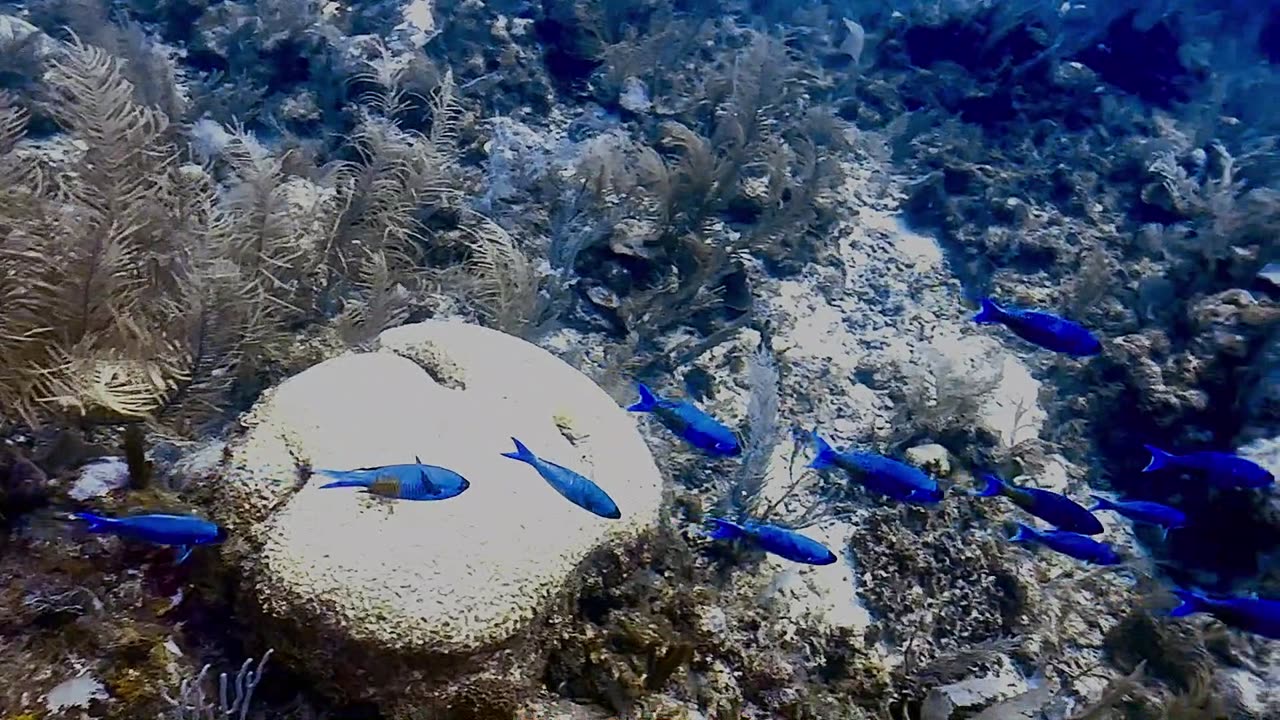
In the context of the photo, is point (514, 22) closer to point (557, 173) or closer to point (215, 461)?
point (557, 173)

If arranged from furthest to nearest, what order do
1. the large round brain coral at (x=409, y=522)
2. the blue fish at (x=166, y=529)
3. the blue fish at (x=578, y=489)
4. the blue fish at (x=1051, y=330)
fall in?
1. the blue fish at (x=1051, y=330)
2. the large round brain coral at (x=409, y=522)
3. the blue fish at (x=578, y=489)
4. the blue fish at (x=166, y=529)

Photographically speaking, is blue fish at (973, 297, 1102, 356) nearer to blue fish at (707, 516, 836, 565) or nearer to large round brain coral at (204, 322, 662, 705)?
blue fish at (707, 516, 836, 565)

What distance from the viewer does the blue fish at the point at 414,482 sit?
248 centimetres

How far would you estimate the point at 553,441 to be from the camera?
3.66 meters

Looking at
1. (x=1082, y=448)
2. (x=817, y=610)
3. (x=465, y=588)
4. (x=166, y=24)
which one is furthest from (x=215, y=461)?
(x=166, y=24)

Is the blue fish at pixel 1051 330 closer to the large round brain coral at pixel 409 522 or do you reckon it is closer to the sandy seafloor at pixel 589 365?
the sandy seafloor at pixel 589 365

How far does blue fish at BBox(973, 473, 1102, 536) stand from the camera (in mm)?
3420

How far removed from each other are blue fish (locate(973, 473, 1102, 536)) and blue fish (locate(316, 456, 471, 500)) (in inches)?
93.2

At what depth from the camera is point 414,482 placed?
2506 millimetres

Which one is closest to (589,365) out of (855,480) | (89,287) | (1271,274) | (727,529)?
(727,529)

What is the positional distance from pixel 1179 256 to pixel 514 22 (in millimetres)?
Result: 7214

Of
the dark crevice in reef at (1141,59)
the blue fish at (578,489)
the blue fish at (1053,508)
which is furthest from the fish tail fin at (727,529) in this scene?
the dark crevice in reef at (1141,59)

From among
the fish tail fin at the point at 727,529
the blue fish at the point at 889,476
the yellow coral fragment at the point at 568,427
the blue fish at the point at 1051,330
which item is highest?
the blue fish at the point at 1051,330

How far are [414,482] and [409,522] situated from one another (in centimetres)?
50
